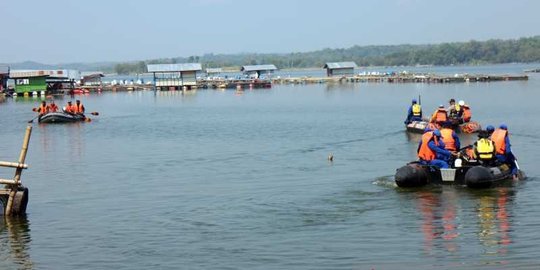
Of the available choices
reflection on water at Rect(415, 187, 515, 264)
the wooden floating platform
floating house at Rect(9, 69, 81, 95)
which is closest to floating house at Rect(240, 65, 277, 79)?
the wooden floating platform

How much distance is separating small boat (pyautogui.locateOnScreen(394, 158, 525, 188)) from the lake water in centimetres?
26

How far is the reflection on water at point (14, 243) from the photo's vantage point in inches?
712

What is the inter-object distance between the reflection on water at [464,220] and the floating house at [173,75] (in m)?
99.6

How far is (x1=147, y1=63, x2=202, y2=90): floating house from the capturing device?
400 ft

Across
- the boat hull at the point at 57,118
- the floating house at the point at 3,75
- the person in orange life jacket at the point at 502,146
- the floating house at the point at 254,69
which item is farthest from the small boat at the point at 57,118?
the floating house at the point at 254,69

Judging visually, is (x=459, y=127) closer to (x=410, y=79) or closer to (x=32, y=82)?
(x=32, y=82)

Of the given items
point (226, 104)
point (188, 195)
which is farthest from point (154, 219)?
point (226, 104)

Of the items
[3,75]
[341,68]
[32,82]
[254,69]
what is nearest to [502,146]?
[32,82]

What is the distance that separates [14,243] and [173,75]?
10644cm

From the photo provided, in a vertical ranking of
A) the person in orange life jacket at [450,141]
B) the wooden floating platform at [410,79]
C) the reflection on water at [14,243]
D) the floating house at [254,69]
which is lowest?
the reflection on water at [14,243]

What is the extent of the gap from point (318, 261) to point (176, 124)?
43.9 m

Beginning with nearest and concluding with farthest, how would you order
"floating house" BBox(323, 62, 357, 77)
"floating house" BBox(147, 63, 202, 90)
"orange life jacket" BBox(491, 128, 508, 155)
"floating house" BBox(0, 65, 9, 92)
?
"orange life jacket" BBox(491, 128, 508, 155) < "floating house" BBox(0, 65, 9, 92) < "floating house" BBox(147, 63, 202, 90) < "floating house" BBox(323, 62, 357, 77)

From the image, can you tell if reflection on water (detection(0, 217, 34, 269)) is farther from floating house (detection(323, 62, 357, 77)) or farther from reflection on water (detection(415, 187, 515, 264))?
floating house (detection(323, 62, 357, 77))

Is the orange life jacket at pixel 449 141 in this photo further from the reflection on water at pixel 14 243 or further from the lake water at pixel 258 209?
the reflection on water at pixel 14 243
